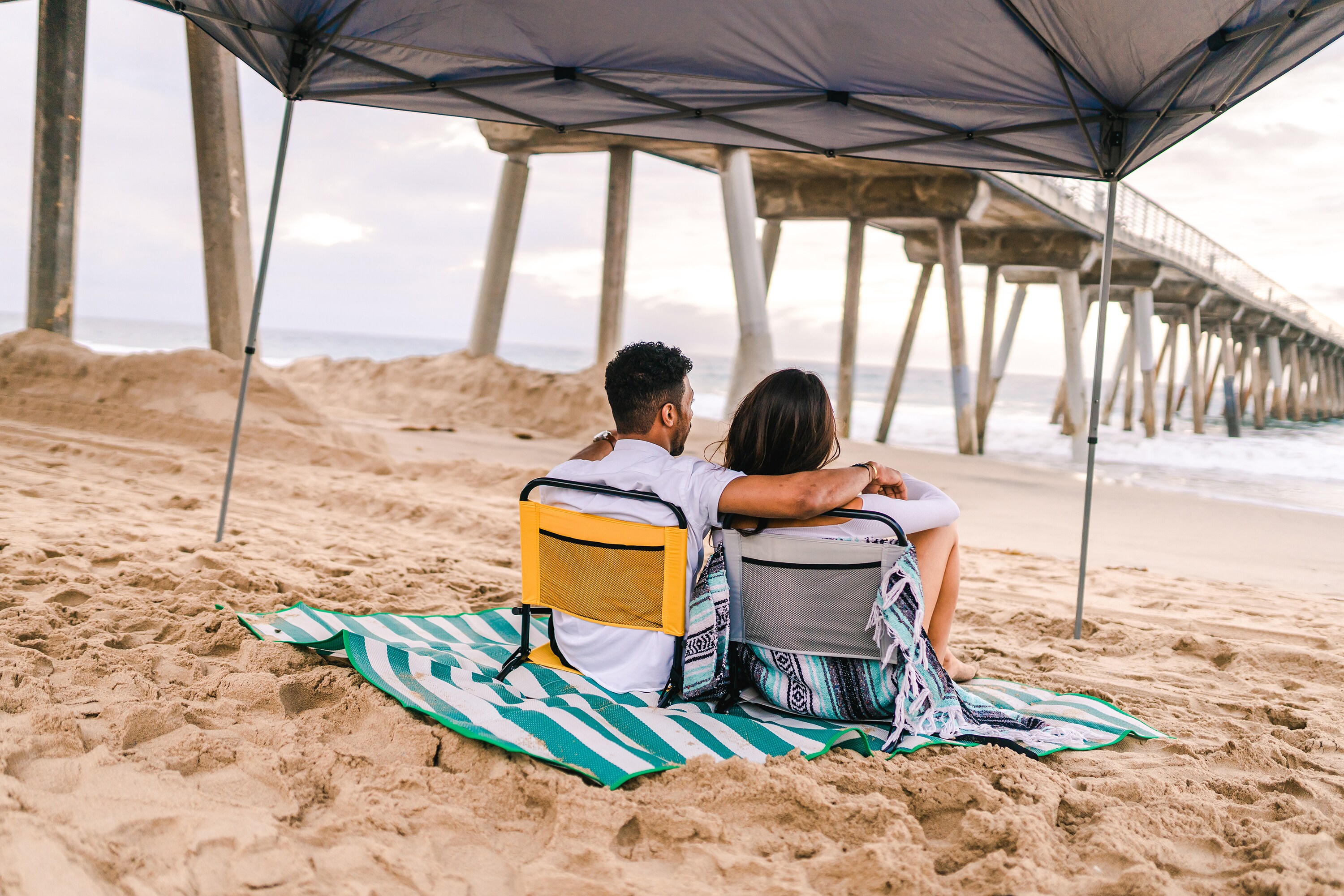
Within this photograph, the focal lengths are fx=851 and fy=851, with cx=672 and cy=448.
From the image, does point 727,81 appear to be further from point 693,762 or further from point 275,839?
point 275,839

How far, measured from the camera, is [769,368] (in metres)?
10.9

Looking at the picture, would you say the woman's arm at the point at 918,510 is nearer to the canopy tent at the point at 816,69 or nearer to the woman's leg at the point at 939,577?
the woman's leg at the point at 939,577

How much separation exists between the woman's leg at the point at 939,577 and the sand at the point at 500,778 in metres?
0.48

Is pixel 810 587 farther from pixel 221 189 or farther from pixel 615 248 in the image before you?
pixel 615 248

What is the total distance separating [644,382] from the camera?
2.46 metres

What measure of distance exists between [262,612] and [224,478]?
3341 mm

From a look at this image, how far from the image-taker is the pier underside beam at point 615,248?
12.0 metres

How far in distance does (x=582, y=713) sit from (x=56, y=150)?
784 centimetres

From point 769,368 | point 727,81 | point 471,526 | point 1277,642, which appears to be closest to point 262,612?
point 471,526

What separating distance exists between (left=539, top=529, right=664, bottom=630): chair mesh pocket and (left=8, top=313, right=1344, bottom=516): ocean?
9.57 metres

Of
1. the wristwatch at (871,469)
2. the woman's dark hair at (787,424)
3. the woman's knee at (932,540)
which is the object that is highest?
the woman's dark hair at (787,424)

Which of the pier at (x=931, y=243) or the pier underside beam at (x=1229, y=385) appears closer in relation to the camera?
the pier at (x=931, y=243)

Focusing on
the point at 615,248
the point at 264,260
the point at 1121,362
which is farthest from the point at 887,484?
the point at 1121,362

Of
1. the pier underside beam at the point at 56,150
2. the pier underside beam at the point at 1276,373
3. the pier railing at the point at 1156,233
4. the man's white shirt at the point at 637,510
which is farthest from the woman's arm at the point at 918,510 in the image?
the pier underside beam at the point at 1276,373
